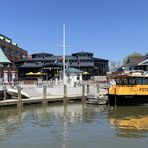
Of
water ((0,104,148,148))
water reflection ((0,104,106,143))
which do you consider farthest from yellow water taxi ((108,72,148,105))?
water reflection ((0,104,106,143))

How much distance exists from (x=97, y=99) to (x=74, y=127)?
1954 centimetres

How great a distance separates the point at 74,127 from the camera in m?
35.0

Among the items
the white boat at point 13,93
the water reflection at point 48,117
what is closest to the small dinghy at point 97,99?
the water reflection at point 48,117

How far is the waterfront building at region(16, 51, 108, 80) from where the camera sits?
97.6 metres

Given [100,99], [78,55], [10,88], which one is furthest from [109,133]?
[78,55]

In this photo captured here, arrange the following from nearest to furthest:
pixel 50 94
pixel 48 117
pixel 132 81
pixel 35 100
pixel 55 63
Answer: pixel 48 117
pixel 132 81
pixel 35 100
pixel 50 94
pixel 55 63

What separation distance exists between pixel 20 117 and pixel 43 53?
68527mm

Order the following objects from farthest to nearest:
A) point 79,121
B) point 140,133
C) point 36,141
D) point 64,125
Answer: point 79,121, point 64,125, point 140,133, point 36,141

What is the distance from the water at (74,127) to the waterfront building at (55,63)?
46.6 meters

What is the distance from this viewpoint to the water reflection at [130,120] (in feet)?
106

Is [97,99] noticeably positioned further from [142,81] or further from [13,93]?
[13,93]

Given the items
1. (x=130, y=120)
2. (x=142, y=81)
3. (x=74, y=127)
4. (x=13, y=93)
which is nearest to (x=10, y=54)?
(x=13, y=93)

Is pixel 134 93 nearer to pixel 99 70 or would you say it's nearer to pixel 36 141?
pixel 36 141

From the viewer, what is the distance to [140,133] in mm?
32000
